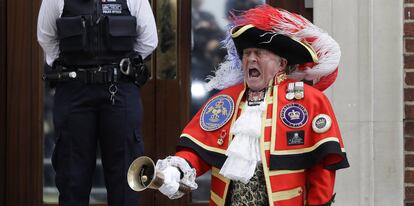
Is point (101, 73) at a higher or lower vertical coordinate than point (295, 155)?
higher

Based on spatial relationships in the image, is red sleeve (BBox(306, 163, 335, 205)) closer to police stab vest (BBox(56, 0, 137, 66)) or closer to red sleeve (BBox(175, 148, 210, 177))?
red sleeve (BBox(175, 148, 210, 177))

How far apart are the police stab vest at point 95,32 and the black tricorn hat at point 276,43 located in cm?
97

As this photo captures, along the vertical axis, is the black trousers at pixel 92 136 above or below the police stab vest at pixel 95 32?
below

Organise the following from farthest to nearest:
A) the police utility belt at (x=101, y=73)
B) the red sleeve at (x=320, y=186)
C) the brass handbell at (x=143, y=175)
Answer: the police utility belt at (x=101, y=73) → the red sleeve at (x=320, y=186) → the brass handbell at (x=143, y=175)

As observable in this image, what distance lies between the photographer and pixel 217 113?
3533 mm

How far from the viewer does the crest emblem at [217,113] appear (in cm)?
350

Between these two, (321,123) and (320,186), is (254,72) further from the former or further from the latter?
(320,186)

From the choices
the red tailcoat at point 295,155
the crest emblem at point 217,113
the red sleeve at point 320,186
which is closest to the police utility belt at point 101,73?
the crest emblem at point 217,113

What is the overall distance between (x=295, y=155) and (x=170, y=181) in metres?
0.58

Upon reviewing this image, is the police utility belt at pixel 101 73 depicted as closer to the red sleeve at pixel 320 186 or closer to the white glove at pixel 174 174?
the white glove at pixel 174 174

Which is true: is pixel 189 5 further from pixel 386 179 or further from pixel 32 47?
pixel 386 179

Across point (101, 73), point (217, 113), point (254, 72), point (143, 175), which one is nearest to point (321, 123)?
point (254, 72)

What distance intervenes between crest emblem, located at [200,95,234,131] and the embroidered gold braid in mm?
274

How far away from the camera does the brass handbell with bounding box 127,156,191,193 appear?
119 inches
